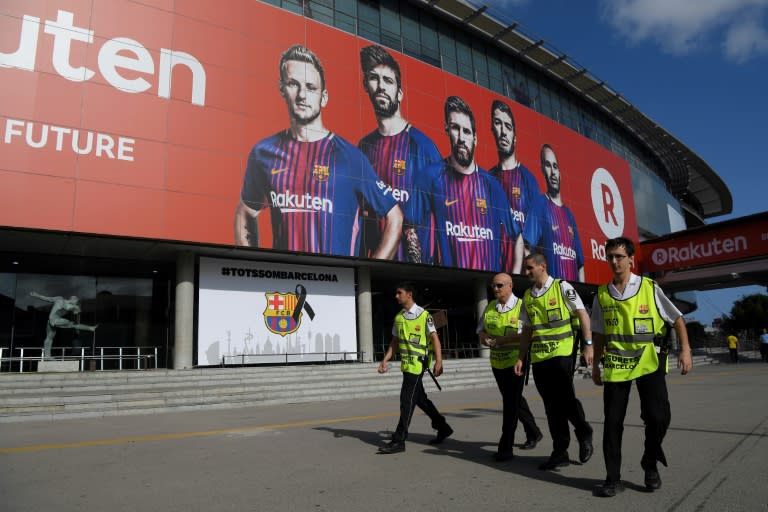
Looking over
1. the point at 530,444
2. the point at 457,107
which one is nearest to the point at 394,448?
the point at 530,444

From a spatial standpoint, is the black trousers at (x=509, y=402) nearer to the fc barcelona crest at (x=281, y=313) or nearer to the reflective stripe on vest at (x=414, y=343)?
the reflective stripe on vest at (x=414, y=343)

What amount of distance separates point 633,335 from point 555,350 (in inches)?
32.8

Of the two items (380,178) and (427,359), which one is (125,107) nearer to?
(380,178)

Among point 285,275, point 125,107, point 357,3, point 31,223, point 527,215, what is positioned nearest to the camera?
point 31,223

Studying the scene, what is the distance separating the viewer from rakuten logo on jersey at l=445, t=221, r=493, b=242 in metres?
25.1

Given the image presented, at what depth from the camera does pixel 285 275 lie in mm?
22000

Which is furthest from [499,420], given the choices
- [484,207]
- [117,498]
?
[484,207]

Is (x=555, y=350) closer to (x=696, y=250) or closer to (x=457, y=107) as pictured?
(x=457, y=107)

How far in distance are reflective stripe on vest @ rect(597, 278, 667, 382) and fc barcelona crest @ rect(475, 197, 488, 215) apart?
891 inches

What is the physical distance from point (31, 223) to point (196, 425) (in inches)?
427

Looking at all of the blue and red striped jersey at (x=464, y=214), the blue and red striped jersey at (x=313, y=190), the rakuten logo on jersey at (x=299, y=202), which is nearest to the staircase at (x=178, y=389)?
the blue and red striped jersey at (x=313, y=190)

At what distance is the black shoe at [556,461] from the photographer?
4668 millimetres

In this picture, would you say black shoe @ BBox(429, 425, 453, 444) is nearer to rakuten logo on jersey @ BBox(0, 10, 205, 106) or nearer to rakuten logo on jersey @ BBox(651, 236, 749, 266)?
rakuten logo on jersey @ BBox(0, 10, 205, 106)

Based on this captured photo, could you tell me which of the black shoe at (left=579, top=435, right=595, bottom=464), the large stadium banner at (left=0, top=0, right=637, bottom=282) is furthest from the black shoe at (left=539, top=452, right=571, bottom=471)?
the large stadium banner at (left=0, top=0, right=637, bottom=282)
